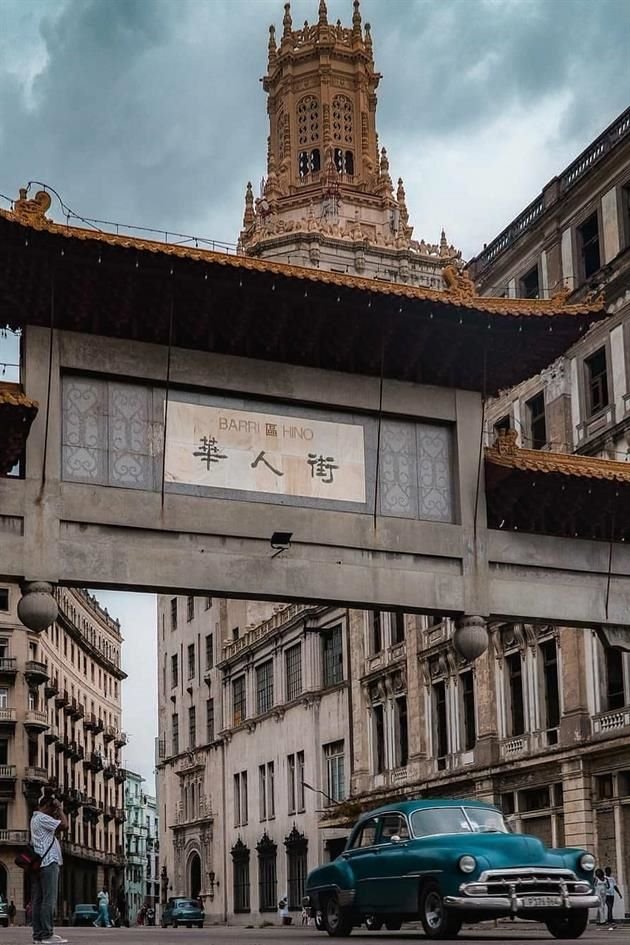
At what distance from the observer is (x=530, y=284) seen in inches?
1848

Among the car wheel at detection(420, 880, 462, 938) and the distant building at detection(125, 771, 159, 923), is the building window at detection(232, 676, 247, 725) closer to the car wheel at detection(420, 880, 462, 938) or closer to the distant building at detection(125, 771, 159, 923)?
the car wheel at detection(420, 880, 462, 938)

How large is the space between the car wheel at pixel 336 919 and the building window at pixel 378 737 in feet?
108

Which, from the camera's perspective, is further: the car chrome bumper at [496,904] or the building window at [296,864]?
the building window at [296,864]

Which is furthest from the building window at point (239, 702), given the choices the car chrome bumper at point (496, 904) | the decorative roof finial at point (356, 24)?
the car chrome bumper at point (496, 904)

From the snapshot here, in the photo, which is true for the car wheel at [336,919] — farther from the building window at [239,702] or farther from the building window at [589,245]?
the building window at [239,702]

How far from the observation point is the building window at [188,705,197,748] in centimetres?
7638

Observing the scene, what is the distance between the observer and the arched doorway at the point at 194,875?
73812mm

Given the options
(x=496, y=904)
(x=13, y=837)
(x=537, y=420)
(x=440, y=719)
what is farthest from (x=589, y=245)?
(x=13, y=837)

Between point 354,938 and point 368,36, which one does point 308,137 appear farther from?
point 354,938

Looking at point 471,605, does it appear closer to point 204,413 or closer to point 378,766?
point 204,413

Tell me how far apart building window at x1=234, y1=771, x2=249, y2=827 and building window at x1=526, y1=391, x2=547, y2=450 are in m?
28.6

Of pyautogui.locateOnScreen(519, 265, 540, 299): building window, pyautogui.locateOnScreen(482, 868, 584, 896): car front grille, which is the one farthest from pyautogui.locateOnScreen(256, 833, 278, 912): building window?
pyautogui.locateOnScreen(482, 868, 584, 896): car front grille

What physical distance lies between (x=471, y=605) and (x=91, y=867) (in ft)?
288

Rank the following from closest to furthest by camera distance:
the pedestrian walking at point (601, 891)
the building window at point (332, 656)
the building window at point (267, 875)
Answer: the pedestrian walking at point (601, 891), the building window at point (332, 656), the building window at point (267, 875)
